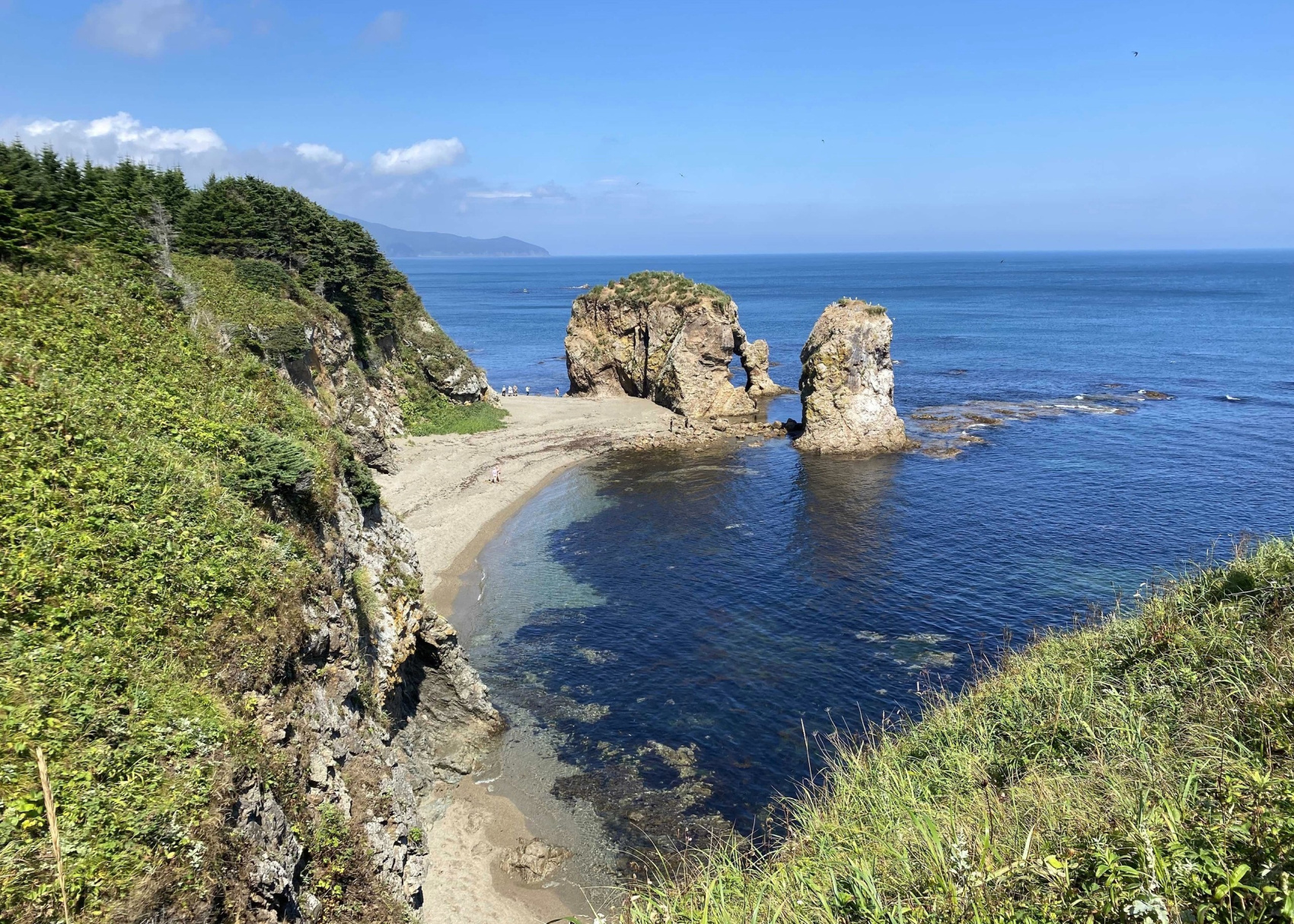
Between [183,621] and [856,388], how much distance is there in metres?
52.8

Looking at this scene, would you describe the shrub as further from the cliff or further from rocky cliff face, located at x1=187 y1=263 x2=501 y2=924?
rocky cliff face, located at x1=187 y1=263 x2=501 y2=924

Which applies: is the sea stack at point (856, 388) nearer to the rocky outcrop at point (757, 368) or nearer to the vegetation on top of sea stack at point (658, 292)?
the vegetation on top of sea stack at point (658, 292)

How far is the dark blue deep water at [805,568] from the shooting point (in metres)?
24.5

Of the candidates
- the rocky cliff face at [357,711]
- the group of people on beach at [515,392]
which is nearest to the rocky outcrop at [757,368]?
the group of people on beach at [515,392]

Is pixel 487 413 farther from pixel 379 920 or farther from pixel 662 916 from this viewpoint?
pixel 662 916

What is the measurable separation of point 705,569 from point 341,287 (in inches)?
1384

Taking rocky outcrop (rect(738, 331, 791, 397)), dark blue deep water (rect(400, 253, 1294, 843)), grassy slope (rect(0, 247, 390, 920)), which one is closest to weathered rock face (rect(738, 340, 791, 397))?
rocky outcrop (rect(738, 331, 791, 397))

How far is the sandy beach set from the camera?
1800cm

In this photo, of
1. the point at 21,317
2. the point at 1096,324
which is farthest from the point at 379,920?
the point at 1096,324

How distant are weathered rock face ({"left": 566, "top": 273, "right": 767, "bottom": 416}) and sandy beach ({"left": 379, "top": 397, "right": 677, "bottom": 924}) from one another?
3.34m

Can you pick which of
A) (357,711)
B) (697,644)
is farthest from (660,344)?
(357,711)

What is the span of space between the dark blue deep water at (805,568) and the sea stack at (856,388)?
3.11 meters

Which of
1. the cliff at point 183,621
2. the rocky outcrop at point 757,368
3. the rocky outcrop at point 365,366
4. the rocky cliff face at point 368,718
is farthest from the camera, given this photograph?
the rocky outcrop at point 757,368

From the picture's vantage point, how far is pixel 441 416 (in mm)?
59938
